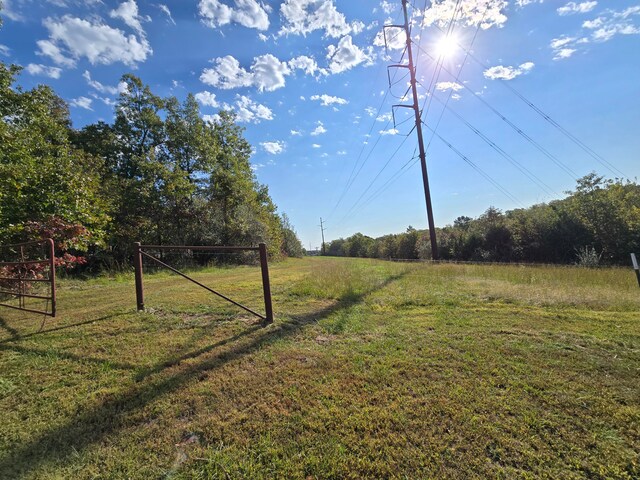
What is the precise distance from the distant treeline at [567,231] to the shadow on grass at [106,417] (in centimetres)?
1532

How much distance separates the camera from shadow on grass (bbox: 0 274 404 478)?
1.84 metres

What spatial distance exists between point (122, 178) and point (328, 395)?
21108 millimetres

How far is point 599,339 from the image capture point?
137 inches

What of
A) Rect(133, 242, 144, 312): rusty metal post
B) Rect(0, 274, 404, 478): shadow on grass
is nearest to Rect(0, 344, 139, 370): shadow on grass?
Rect(0, 274, 404, 478): shadow on grass

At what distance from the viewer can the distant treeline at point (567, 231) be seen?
13336 millimetres

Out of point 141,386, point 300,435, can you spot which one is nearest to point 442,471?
point 300,435

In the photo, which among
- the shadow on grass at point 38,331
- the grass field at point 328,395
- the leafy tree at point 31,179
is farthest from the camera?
Answer: the leafy tree at point 31,179

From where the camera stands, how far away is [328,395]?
250 cm

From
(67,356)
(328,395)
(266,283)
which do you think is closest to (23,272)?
(67,356)

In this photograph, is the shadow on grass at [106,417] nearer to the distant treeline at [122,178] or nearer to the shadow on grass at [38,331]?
the shadow on grass at [38,331]

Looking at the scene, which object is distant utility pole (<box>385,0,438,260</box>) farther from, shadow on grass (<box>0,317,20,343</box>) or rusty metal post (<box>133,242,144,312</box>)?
shadow on grass (<box>0,317,20,343</box>)

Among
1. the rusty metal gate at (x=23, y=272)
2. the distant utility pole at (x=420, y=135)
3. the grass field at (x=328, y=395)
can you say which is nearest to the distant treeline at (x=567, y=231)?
the distant utility pole at (x=420, y=135)

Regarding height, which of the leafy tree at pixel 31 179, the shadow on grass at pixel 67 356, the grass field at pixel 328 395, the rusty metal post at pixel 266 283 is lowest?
the grass field at pixel 328 395

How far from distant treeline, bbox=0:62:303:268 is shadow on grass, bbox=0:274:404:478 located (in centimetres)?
855
